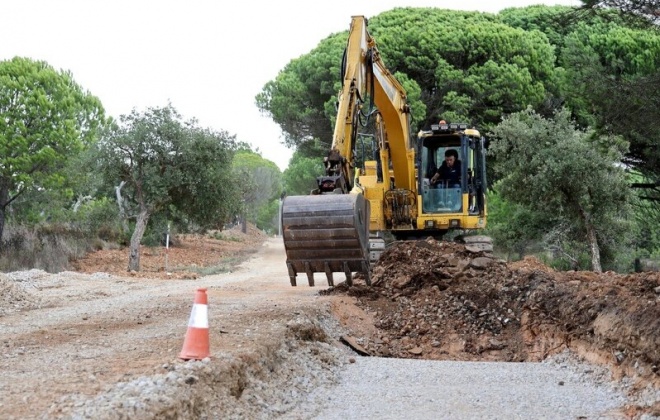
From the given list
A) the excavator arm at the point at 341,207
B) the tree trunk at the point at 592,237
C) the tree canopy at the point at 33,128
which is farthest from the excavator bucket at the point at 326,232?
the tree canopy at the point at 33,128

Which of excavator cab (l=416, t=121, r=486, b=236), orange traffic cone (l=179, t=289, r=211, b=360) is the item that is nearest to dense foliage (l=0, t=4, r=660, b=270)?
excavator cab (l=416, t=121, r=486, b=236)

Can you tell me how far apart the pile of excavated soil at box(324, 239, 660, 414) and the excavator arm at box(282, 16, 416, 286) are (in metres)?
1.67

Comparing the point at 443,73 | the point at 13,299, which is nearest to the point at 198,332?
the point at 13,299

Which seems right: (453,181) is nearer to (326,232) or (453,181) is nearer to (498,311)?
(498,311)

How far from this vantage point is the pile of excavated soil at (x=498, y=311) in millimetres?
8852

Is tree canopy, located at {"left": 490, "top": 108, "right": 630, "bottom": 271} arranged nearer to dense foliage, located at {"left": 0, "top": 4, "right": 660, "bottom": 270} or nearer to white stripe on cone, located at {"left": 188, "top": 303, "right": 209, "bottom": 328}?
dense foliage, located at {"left": 0, "top": 4, "right": 660, "bottom": 270}

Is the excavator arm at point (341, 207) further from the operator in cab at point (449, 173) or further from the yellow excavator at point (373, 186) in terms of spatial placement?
the operator in cab at point (449, 173)

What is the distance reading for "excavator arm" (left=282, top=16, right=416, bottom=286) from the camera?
10.3m

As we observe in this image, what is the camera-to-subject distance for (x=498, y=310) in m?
12.6

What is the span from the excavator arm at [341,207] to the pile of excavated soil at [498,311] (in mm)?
1673

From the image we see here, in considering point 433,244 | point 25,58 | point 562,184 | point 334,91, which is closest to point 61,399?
point 433,244

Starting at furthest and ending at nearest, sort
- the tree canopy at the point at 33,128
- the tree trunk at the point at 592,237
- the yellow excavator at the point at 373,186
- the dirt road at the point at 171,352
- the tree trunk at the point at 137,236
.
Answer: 1. the tree canopy at the point at 33,128
2. the tree trunk at the point at 137,236
3. the tree trunk at the point at 592,237
4. the yellow excavator at the point at 373,186
5. the dirt road at the point at 171,352

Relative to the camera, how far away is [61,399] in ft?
16.5

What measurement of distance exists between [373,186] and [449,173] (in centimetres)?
194
